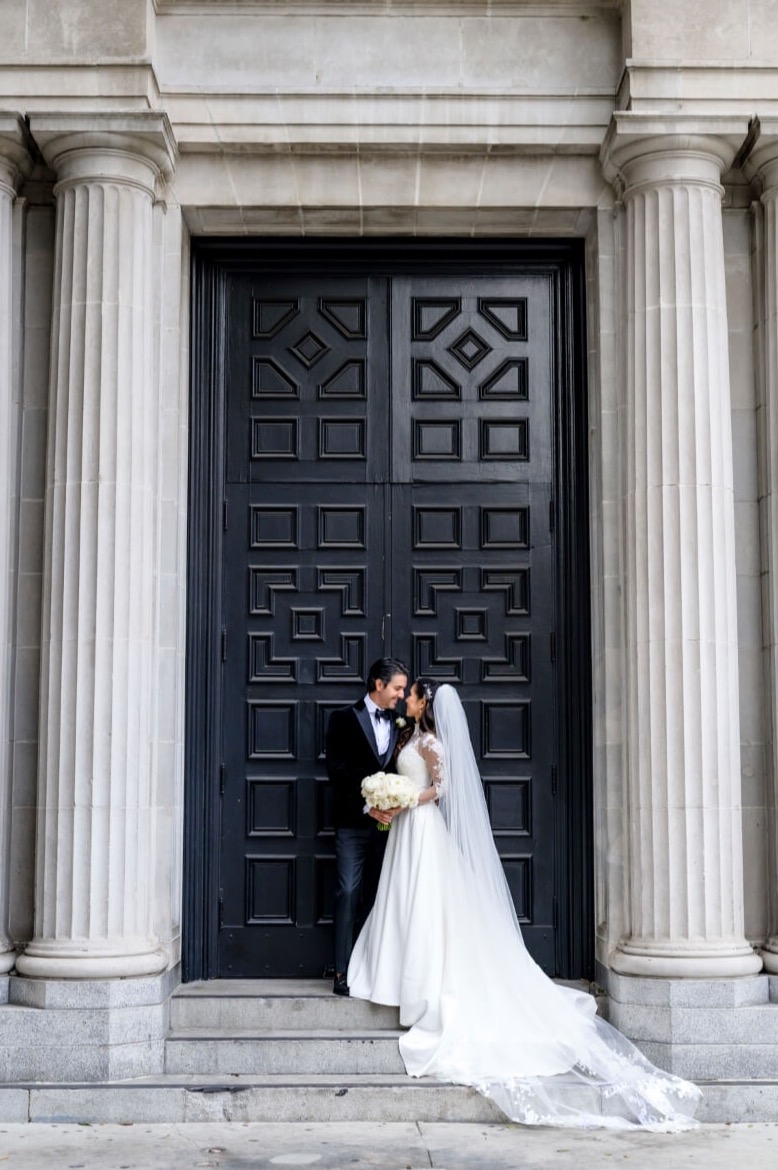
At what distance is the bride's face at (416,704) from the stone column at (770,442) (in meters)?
2.76

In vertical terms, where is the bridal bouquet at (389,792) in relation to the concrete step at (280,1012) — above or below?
above

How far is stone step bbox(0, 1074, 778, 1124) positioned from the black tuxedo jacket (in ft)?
6.79

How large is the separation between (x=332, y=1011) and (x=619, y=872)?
8.14ft

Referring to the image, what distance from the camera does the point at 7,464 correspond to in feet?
35.2

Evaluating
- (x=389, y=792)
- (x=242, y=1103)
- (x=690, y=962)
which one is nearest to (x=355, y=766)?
(x=389, y=792)

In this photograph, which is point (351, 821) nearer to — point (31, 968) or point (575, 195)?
point (31, 968)

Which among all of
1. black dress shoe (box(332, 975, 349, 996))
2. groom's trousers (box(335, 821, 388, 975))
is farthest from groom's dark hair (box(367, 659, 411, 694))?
black dress shoe (box(332, 975, 349, 996))

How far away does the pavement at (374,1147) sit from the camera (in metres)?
8.52

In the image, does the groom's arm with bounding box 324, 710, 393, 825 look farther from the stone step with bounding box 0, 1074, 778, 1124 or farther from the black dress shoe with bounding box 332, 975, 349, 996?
the stone step with bounding box 0, 1074, 778, 1124

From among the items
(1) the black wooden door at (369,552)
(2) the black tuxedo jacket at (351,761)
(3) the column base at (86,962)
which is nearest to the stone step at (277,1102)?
(3) the column base at (86,962)

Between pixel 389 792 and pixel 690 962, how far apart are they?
2.54 meters

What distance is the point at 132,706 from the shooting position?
34.1 ft

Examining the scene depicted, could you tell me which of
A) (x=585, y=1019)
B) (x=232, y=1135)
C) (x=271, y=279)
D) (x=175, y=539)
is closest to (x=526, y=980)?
(x=585, y=1019)

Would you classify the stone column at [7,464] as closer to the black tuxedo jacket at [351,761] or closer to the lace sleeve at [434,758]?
the black tuxedo jacket at [351,761]
